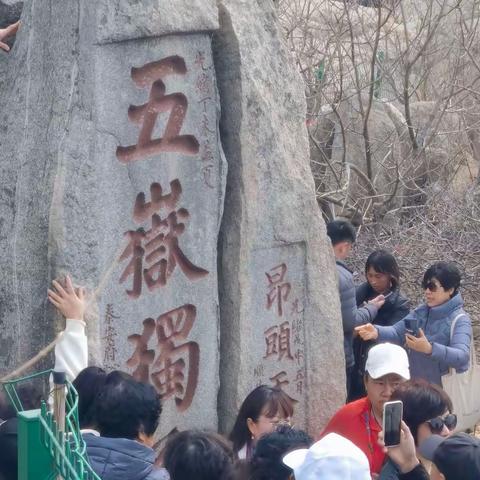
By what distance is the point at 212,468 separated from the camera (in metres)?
3.28

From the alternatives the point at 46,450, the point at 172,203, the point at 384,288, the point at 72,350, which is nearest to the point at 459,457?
the point at 46,450

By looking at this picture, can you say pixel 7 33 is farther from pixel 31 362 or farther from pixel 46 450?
pixel 46 450

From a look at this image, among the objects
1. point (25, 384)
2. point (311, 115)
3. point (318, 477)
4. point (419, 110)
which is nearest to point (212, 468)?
point (318, 477)

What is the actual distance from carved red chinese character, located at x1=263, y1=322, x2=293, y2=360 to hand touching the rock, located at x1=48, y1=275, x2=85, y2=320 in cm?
132

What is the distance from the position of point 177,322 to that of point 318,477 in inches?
97.6

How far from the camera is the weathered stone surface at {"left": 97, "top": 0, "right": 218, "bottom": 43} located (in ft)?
15.7

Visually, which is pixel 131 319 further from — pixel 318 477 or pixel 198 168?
pixel 318 477

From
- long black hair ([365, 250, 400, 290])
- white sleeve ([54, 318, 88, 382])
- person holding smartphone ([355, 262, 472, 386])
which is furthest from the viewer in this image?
long black hair ([365, 250, 400, 290])

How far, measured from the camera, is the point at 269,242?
5621 millimetres

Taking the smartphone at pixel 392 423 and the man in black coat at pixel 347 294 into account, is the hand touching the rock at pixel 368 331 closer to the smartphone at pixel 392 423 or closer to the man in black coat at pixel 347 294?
the man in black coat at pixel 347 294

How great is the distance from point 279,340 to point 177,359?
0.73 meters

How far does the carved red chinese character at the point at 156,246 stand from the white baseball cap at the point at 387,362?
123 centimetres

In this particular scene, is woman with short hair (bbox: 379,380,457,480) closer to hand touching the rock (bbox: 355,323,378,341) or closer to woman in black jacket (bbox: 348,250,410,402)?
hand touching the rock (bbox: 355,323,378,341)

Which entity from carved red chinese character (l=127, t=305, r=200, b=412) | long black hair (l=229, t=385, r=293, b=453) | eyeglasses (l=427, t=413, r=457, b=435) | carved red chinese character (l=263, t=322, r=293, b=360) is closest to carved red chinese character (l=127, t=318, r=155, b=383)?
carved red chinese character (l=127, t=305, r=200, b=412)
